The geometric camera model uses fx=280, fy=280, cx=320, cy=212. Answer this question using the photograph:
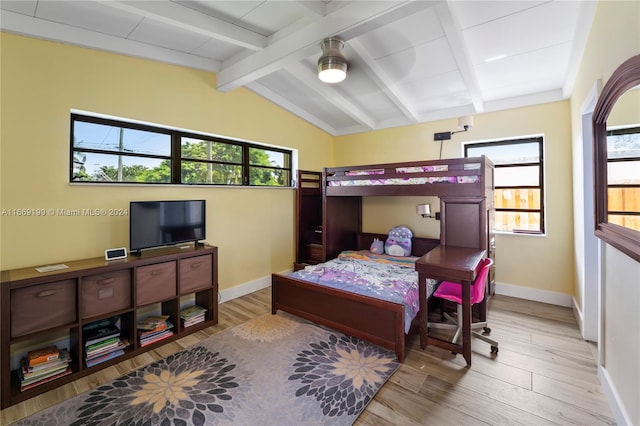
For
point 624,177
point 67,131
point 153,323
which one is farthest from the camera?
point 153,323

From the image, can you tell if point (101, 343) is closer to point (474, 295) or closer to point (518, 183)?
point (474, 295)

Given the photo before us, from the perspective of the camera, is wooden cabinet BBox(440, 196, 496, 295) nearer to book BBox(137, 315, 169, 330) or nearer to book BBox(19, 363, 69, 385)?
book BBox(137, 315, 169, 330)

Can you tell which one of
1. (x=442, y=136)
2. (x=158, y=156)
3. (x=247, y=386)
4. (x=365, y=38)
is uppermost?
(x=365, y=38)

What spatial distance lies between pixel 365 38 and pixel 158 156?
98.7 inches

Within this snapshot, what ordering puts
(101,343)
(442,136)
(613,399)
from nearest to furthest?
(613,399) < (101,343) < (442,136)

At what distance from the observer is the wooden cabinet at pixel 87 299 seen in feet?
6.35

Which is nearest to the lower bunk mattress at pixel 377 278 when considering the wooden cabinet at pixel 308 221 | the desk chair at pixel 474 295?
the desk chair at pixel 474 295

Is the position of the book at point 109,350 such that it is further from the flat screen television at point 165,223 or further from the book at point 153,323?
the flat screen television at point 165,223

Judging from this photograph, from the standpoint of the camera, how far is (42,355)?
83.7 inches

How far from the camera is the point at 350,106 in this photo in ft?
13.7

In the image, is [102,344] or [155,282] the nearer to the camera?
[102,344]

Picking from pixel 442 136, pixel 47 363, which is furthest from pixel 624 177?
pixel 47 363

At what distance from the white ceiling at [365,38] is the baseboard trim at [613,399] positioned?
2594 millimetres

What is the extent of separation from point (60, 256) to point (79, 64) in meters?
1.72
